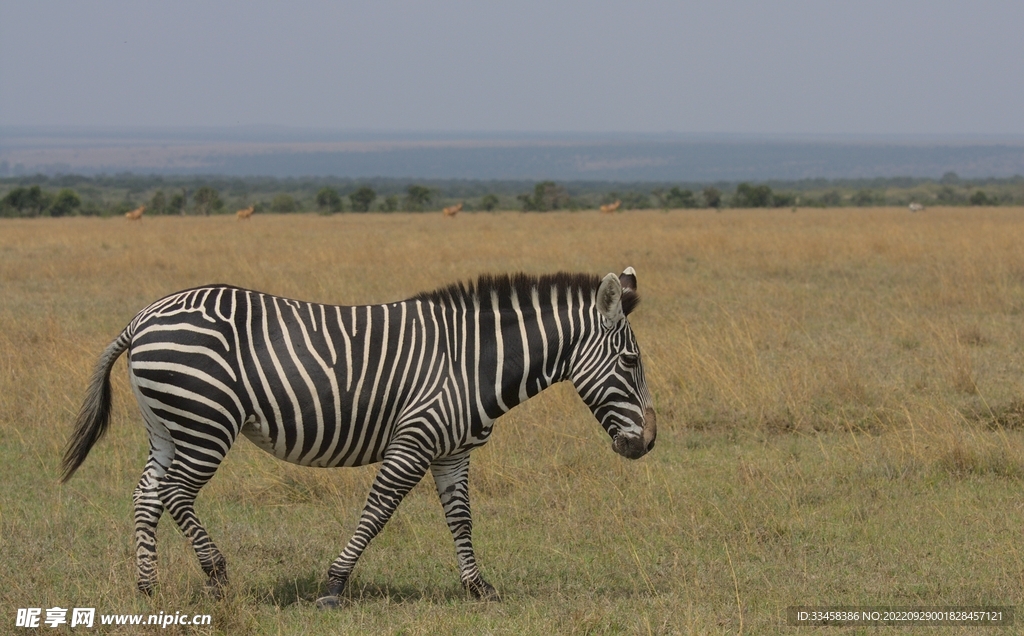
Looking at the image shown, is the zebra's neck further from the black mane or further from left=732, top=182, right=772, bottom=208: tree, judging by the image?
left=732, top=182, right=772, bottom=208: tree

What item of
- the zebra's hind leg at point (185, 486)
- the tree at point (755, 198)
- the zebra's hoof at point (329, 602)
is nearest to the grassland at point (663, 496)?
the zebra's hoof at point (329, 602)

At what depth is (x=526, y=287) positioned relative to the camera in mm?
5074

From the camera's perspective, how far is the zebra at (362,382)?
4.58 meters

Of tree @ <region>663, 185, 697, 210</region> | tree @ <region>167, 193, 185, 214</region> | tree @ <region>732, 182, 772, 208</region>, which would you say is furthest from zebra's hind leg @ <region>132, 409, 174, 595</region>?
tree @ <region>663, 185, 697, 210</region>

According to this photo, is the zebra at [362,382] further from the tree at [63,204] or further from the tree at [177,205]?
the tree at [177,205]

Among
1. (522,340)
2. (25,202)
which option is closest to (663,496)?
(522,340)

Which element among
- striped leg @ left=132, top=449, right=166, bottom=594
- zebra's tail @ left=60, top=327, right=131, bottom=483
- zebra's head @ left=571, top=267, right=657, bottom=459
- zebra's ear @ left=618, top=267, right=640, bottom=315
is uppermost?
zebra's ear @ left=618, top=267, right=640, bottom=315

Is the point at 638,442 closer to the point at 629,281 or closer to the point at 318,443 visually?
the point at 629,281

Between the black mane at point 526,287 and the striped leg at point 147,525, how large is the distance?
1.47 meters

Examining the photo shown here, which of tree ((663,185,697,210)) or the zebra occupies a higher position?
the zebra

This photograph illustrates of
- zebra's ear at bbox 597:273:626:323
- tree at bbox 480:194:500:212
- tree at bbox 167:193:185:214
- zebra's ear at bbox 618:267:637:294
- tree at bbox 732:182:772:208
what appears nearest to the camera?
zebra's ear at bbox 597:273:626:323

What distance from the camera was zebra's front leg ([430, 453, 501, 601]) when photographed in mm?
5023

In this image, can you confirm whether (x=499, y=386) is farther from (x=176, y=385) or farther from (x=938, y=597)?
(x=938, y=597)

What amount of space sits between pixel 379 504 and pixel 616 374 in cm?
121
